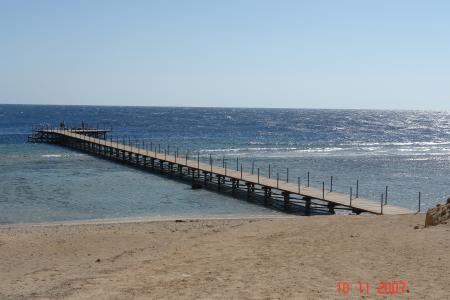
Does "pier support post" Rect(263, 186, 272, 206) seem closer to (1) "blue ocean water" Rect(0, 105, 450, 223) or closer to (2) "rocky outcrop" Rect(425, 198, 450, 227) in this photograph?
(1) "blue ocean water" Rect(0, 105, 450, 223)

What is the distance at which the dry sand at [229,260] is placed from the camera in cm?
1302

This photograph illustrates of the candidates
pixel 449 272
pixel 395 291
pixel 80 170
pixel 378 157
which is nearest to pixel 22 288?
pixel 395 291

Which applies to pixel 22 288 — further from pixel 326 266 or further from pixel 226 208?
pixel 226 208

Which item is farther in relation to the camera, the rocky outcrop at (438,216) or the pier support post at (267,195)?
the pier support post at (267,195)

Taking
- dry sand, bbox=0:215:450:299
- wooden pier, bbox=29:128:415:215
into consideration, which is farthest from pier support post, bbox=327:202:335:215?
dry sand, bbox=0:215:450:299

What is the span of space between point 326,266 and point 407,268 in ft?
6.73

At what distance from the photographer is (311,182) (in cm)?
4009

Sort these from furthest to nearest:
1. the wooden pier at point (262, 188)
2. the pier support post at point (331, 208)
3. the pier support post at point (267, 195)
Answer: the pier support post at point (267, 195), the pier support post at point (331, 208), the wooden pier at point (262, 188)
